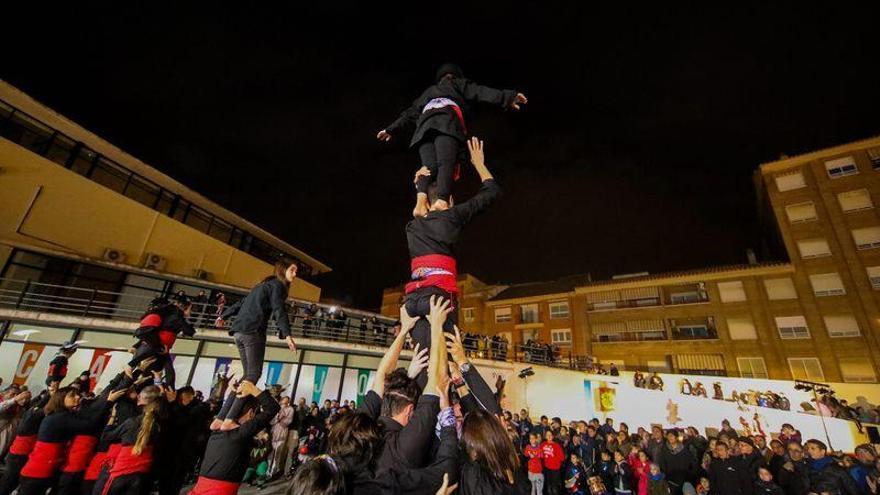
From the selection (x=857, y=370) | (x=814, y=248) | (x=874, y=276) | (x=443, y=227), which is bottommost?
(x=443, y=227)

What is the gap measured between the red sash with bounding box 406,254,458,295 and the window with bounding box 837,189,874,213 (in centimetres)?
3721

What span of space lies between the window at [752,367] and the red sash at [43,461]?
34.3 meters

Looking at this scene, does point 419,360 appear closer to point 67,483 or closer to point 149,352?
point 149,352

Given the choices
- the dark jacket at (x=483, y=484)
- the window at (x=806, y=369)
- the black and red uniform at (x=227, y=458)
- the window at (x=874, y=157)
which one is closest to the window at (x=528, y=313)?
the window at (x=806, y=369)

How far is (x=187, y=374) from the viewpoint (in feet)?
49.4

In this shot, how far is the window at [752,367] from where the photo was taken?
26.0m

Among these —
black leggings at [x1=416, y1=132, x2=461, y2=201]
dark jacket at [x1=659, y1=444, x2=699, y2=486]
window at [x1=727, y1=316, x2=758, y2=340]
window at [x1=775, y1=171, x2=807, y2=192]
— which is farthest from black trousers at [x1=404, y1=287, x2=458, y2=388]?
window at [x1=775, y1=171, x2=807, y2=192]

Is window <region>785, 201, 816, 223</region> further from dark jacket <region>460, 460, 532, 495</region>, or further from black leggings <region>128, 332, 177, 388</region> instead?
black leggings <region>128, 332, 177, 388</region>

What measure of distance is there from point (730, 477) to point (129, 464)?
10.4m

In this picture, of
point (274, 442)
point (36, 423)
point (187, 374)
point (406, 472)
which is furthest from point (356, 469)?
point (187, 374)

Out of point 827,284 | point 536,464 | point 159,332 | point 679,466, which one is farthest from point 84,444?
point 827,284

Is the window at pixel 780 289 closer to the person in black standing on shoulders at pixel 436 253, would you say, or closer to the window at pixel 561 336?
the window at pixel 561 336

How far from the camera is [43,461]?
4918mm

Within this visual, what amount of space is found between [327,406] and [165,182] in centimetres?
1677
